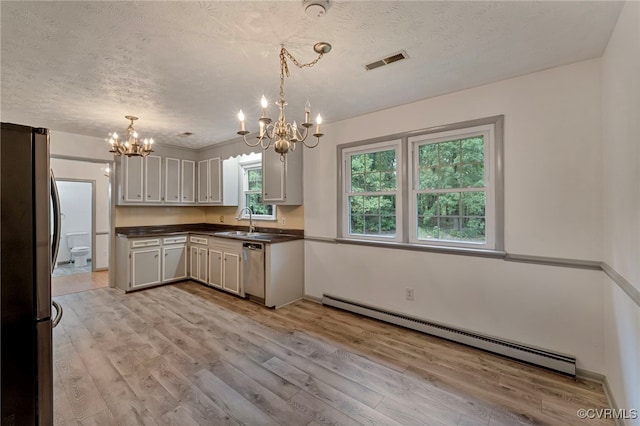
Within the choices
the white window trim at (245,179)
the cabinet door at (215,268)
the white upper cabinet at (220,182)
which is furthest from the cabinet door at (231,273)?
the white upper cabinet at (220,182)

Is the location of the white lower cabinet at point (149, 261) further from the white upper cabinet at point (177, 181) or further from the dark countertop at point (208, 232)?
the white upper cabinet at point (177, 181)

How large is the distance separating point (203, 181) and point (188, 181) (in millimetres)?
285

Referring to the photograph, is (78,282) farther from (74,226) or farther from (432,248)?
(432,248)

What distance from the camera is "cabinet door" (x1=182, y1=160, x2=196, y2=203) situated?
5.47m

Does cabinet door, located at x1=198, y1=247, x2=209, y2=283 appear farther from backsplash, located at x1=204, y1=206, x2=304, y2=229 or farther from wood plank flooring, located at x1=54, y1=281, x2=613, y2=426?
wood plank flooring, located at x1=54, y1=281, x2=613, y2=426

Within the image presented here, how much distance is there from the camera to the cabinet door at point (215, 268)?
452 cm

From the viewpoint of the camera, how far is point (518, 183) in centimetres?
255

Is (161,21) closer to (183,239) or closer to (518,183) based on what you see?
(518,183)

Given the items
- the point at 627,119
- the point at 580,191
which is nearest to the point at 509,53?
the point at 627,119

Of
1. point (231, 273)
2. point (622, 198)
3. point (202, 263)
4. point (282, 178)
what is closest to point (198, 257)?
point (202, 263)

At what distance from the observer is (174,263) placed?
5004 mm

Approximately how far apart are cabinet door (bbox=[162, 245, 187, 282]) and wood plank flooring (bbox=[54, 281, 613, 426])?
1.56m

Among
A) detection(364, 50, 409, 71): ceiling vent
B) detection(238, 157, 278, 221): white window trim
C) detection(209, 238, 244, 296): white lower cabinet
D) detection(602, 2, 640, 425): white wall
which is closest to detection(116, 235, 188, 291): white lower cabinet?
detection(209, 238, 244, 296): white lower cabinet

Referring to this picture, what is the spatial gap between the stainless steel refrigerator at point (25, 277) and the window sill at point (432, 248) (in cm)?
284
